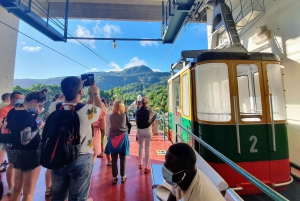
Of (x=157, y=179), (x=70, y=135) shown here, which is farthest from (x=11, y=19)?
(x=157, y=179)

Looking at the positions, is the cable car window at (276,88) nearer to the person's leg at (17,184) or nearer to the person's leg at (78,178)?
the person's leg at (78,178)

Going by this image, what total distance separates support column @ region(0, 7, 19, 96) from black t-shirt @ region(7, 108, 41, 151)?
13.3 ft

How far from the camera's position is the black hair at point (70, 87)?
4.27 feet

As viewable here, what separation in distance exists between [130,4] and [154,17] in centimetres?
110

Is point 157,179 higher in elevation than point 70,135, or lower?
Result: lower

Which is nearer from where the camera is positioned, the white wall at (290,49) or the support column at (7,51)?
the white wall at (290,49)

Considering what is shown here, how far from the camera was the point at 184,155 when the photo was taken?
88 cm

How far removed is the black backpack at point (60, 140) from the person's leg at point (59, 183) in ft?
0.44

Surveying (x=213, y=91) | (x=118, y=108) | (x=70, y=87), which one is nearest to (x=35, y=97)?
(x=70, y=87)

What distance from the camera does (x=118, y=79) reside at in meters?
53.7

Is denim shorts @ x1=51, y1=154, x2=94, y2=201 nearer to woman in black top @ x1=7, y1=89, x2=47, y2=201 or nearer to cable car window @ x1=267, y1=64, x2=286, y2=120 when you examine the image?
woman in black top @ x1=7, y1=89, x2=47, y2=201

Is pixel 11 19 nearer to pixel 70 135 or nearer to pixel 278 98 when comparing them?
pixel 70 135

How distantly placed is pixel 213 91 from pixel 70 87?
1992 millimetres

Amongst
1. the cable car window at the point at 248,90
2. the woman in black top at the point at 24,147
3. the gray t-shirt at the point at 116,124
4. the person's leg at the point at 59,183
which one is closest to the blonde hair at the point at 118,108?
the gray t-shirt at the point at 116,124
